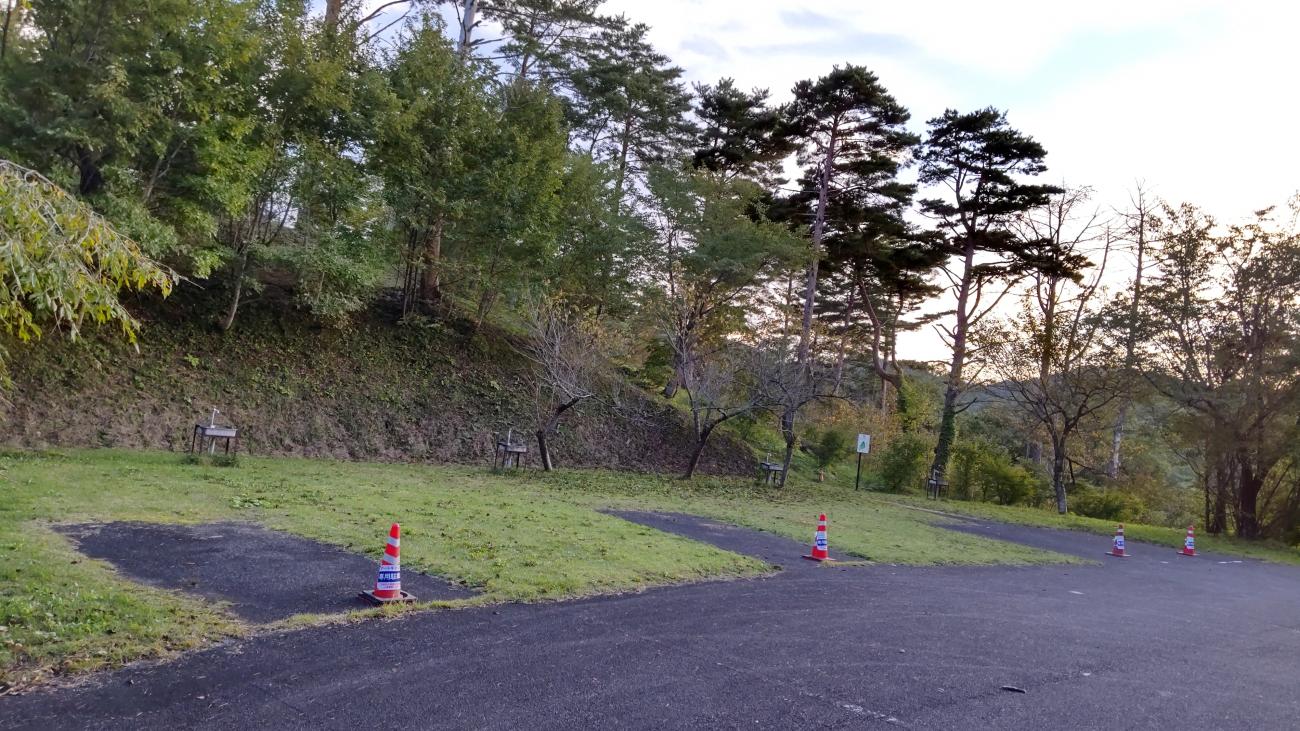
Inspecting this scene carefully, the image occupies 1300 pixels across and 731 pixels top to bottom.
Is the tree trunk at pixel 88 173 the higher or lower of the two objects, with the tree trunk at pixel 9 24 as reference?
lower

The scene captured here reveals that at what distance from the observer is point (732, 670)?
16.8 ft

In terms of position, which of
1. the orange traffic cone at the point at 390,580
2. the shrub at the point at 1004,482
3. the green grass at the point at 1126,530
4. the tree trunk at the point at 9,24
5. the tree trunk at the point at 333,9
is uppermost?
the tree trunk at the point at 333,9

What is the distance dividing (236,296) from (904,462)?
72.4 ft

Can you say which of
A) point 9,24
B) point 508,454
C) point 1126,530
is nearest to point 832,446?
point 1126,530

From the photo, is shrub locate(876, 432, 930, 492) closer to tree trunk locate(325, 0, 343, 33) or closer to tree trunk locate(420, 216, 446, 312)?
tree trunk locate(420, 216, 446, 312)

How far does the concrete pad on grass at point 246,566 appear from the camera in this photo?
5879mm

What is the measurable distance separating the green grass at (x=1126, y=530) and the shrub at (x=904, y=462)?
9.05 feet

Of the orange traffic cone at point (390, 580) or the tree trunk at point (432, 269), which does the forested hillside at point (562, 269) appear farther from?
the orange traffic cone at point (390, 580)

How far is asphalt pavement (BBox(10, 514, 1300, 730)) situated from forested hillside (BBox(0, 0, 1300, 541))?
344 inches

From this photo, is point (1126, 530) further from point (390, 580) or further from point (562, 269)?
point (390, 580)

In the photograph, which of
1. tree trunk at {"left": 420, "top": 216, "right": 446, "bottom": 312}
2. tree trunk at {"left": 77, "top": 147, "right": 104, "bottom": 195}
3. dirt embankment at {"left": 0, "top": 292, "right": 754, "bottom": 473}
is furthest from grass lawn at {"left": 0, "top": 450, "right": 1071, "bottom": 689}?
tree trunk at {"left": 420, "top": 216, "right": 446, "bottom": 312}

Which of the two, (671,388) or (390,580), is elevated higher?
(671,388)

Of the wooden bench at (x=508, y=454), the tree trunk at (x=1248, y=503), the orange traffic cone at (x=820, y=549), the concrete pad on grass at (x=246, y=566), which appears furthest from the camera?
the tree trunk at (x=1248, y=503)

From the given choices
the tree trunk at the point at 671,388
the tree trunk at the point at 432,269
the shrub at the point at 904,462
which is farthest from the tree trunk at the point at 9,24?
the shrub at the point at 904,462
